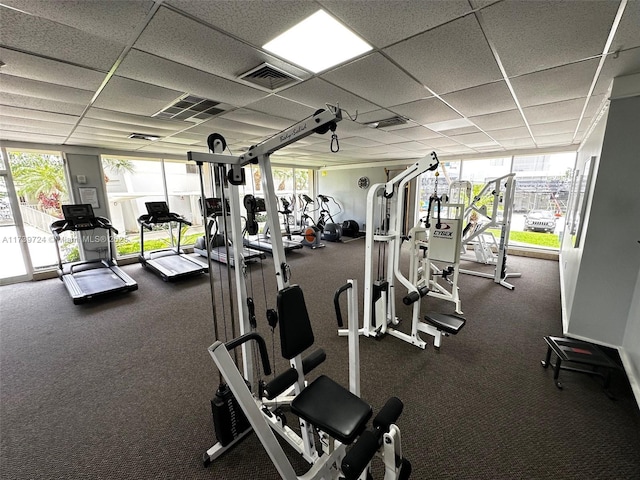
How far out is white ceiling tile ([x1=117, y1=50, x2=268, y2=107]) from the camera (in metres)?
1.85

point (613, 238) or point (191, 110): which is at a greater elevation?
point (191, 110)

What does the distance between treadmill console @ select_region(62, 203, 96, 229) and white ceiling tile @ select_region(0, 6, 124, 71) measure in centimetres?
366

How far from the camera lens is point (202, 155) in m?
1.43

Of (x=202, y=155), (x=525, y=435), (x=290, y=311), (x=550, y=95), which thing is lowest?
(x=525, y=435)

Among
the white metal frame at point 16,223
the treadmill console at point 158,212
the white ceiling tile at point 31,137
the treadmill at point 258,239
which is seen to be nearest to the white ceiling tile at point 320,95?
the treadmill at point 258,239

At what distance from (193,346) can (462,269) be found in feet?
15.8

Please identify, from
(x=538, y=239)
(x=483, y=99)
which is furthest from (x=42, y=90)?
(x=538, y=239)

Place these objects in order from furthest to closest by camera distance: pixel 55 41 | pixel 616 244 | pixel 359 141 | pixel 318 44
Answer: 1. pixel 359 141
2. pixel 616 244
3. pixel 318 44
4. pixel 55 41

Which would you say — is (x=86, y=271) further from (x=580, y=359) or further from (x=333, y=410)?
(x=580, y=359)

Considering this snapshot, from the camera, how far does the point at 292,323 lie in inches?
56.7

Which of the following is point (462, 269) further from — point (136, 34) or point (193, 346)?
point (136, 34)

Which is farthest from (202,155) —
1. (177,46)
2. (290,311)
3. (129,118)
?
(129,118)

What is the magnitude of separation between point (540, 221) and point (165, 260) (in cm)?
856

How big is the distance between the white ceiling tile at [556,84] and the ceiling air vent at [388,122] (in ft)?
4.12
